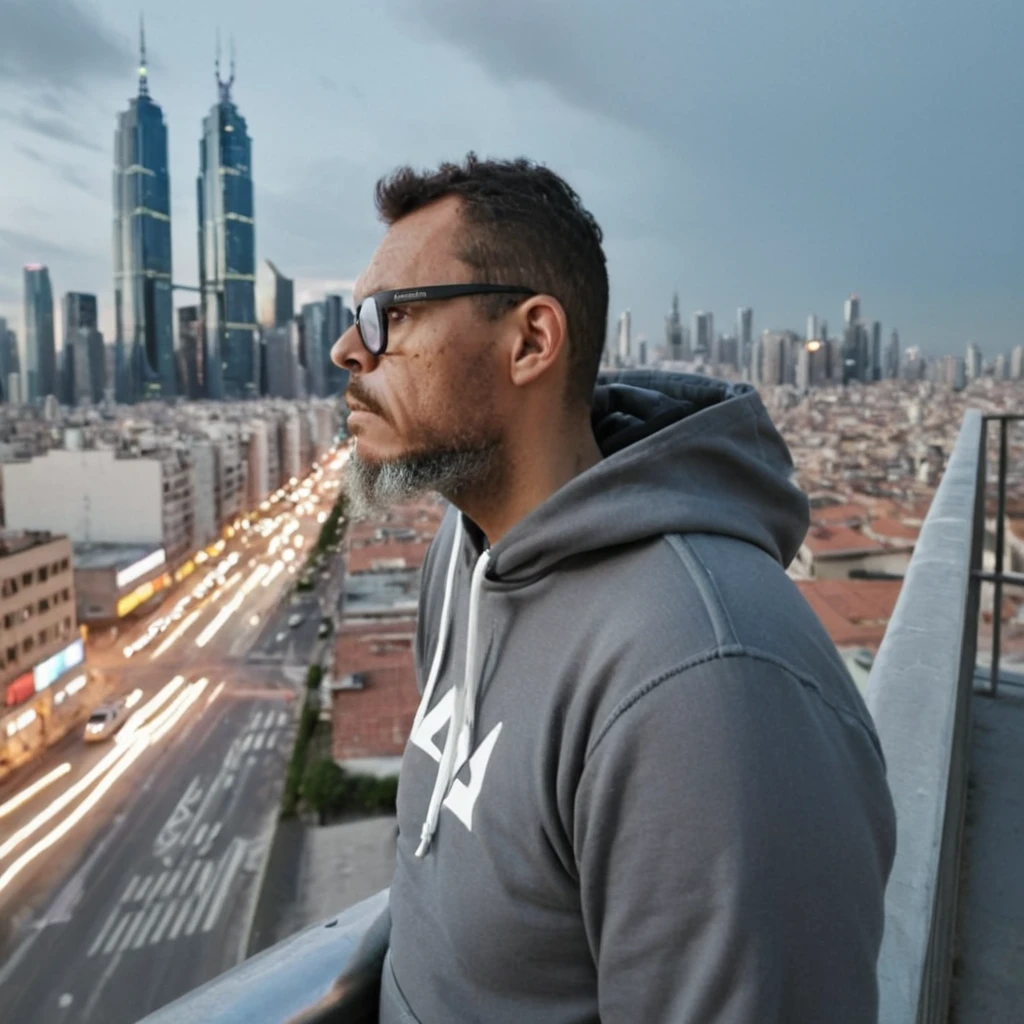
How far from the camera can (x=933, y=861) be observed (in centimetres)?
39

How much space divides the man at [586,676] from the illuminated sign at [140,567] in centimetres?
1460

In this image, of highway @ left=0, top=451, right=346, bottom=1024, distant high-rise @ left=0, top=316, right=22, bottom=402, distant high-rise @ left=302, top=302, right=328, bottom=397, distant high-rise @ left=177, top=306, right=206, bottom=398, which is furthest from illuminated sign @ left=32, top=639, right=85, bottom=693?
distant high-rise @ left=302, top=302, right=328, bottom=397

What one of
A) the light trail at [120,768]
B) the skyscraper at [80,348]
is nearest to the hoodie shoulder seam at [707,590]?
the light trail at [120,768]

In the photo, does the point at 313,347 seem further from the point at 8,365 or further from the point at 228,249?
the point at 8,365

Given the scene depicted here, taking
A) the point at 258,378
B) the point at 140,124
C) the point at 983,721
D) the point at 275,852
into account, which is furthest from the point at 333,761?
the point at 258,378

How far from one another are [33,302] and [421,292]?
3281 centimetres

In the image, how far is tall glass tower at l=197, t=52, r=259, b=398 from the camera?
124 ft

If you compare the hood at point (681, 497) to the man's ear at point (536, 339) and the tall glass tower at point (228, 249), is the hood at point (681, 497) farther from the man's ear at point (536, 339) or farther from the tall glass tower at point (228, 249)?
the tall glass tower at point (228, 249)

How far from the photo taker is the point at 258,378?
40.1 meters

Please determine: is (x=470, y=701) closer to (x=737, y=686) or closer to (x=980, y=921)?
(x=737, y=686)

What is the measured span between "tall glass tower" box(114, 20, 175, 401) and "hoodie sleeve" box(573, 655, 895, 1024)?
3616cm

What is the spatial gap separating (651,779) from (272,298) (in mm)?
43517

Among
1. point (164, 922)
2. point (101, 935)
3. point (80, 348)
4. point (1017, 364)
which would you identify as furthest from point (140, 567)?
point (80, 348)

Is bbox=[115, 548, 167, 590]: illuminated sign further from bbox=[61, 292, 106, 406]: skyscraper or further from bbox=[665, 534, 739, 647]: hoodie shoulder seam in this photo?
bbox=[61, 292, 106, 406]: skyscraper
